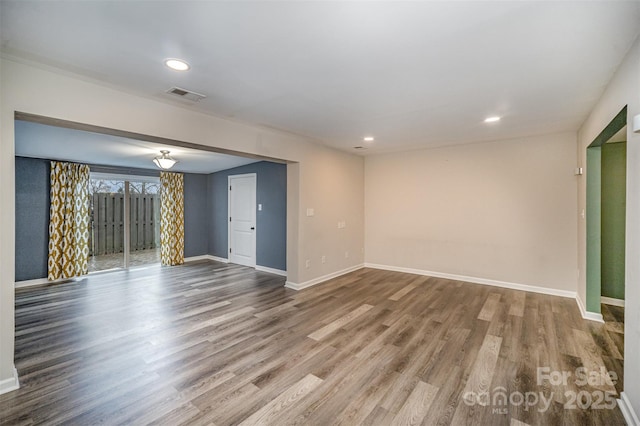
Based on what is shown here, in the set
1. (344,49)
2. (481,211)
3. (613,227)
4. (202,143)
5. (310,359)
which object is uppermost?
(344,49)

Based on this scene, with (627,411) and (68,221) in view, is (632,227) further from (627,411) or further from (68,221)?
(68,221)

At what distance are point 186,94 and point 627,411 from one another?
4373 mm

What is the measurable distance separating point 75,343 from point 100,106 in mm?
2446

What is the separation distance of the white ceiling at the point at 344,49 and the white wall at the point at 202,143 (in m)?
0.19

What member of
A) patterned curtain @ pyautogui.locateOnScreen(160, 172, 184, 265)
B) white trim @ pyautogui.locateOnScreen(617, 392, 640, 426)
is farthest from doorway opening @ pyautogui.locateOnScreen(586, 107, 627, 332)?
patterned curtain @ pyautogui.locateOnScreen(160, 172, 184, 265)

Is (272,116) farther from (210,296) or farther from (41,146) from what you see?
(41,146)

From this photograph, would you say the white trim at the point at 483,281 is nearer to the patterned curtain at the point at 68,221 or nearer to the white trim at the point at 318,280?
the white trim at the point at 318,280

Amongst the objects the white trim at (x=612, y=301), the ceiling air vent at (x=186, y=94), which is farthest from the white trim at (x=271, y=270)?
the white trim at (x=612, y=301)

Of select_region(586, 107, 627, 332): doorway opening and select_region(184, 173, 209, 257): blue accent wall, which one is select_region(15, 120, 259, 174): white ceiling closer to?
select_region(184, 173, 209, 257): blue accent wall

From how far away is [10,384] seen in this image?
2209mm

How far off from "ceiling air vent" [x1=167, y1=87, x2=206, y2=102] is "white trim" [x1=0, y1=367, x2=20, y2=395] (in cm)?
271

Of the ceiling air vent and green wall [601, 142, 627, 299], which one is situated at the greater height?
the ceiling air vent

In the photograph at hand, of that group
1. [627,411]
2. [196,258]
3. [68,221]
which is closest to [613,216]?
[627,411]

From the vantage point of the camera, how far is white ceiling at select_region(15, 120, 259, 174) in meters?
3.82
